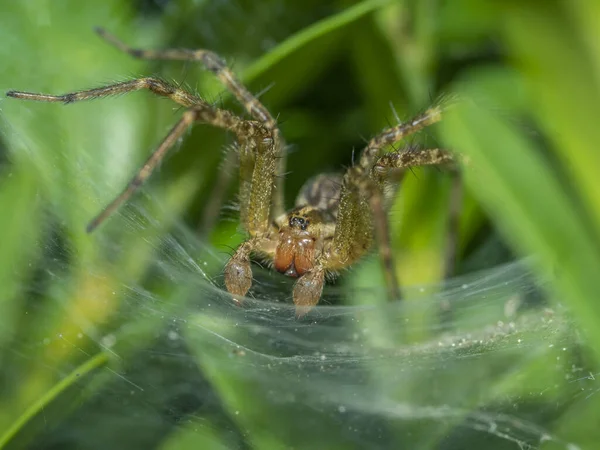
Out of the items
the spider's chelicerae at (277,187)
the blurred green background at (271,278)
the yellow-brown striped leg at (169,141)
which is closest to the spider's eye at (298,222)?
the spider's chelicerae at (277,187)

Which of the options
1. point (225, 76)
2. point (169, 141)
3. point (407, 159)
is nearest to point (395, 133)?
point (407, 159)

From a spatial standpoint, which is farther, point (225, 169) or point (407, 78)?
point (407, 78)

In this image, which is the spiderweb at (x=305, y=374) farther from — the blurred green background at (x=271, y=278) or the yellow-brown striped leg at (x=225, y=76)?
the yellow-brown striped leg at (x=225, y=76)

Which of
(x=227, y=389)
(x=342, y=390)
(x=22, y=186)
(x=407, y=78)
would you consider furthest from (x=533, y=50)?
(x=22, y=186)

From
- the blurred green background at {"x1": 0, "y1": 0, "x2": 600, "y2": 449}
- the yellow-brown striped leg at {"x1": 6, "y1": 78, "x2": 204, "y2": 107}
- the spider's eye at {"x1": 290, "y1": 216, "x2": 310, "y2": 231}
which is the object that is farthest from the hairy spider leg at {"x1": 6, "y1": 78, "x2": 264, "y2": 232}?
the spider's eye at {"x1": 290, "y1": 216, "x2": 310, "y2": 231}

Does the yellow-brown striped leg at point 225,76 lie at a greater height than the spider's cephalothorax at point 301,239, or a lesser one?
greater

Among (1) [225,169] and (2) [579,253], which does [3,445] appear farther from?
(2) [579,253]

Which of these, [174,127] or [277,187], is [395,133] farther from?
[174,127]

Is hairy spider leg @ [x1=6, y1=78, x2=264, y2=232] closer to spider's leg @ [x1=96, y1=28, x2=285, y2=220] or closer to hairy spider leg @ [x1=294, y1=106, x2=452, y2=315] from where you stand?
spider's leg @ [x1=96, y1=28, x2=285, y2=220]
